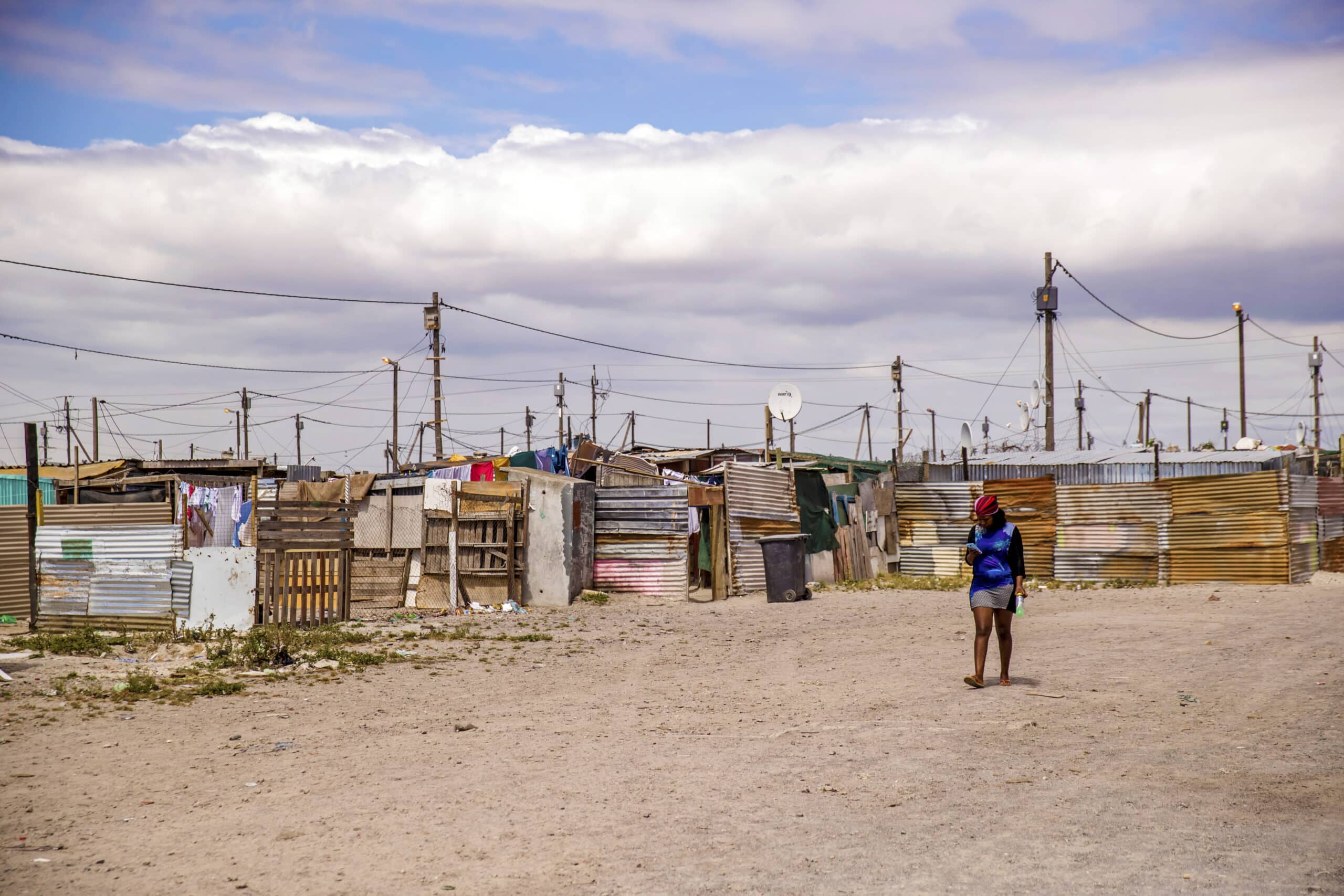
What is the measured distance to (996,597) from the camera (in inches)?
376

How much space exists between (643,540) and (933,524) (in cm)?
756

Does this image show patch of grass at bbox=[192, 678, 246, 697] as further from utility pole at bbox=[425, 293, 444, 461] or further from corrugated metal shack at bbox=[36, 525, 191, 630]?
utility pole at bbox=[425, 293, 444, 461]

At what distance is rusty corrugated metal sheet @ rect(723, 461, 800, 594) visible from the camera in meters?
20.0

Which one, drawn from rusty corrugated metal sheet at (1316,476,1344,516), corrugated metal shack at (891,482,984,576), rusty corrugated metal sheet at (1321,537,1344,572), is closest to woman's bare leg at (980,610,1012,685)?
corrugated metal shack at (891,482,984,576)

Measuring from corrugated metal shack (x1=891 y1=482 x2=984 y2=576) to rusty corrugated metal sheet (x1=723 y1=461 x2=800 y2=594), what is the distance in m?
3.85

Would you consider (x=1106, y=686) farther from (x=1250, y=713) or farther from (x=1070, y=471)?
(x=1070, y=471)

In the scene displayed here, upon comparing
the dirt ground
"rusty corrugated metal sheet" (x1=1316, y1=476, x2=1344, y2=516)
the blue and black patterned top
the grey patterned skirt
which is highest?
"rusty corrugated metal sheet" (x1=1316, y1=476, x2=1344, y2=516)

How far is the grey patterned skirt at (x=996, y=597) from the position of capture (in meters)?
9.52

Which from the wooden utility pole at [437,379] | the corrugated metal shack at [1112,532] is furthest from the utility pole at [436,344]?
the corrugated metal shack at [1112,532]

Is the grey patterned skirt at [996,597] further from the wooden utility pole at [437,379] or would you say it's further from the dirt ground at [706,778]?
the wooden utility pole at [437,379]

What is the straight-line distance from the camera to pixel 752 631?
1512 centimetres

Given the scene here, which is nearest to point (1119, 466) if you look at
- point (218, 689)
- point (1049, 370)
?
point (1049, 370)

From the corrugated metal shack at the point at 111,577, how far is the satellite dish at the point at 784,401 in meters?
13.4

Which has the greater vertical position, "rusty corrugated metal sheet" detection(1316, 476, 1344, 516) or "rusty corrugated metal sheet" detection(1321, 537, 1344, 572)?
"rusty corrugated metal sheet" detection(1316, 476, 1344, 516)
